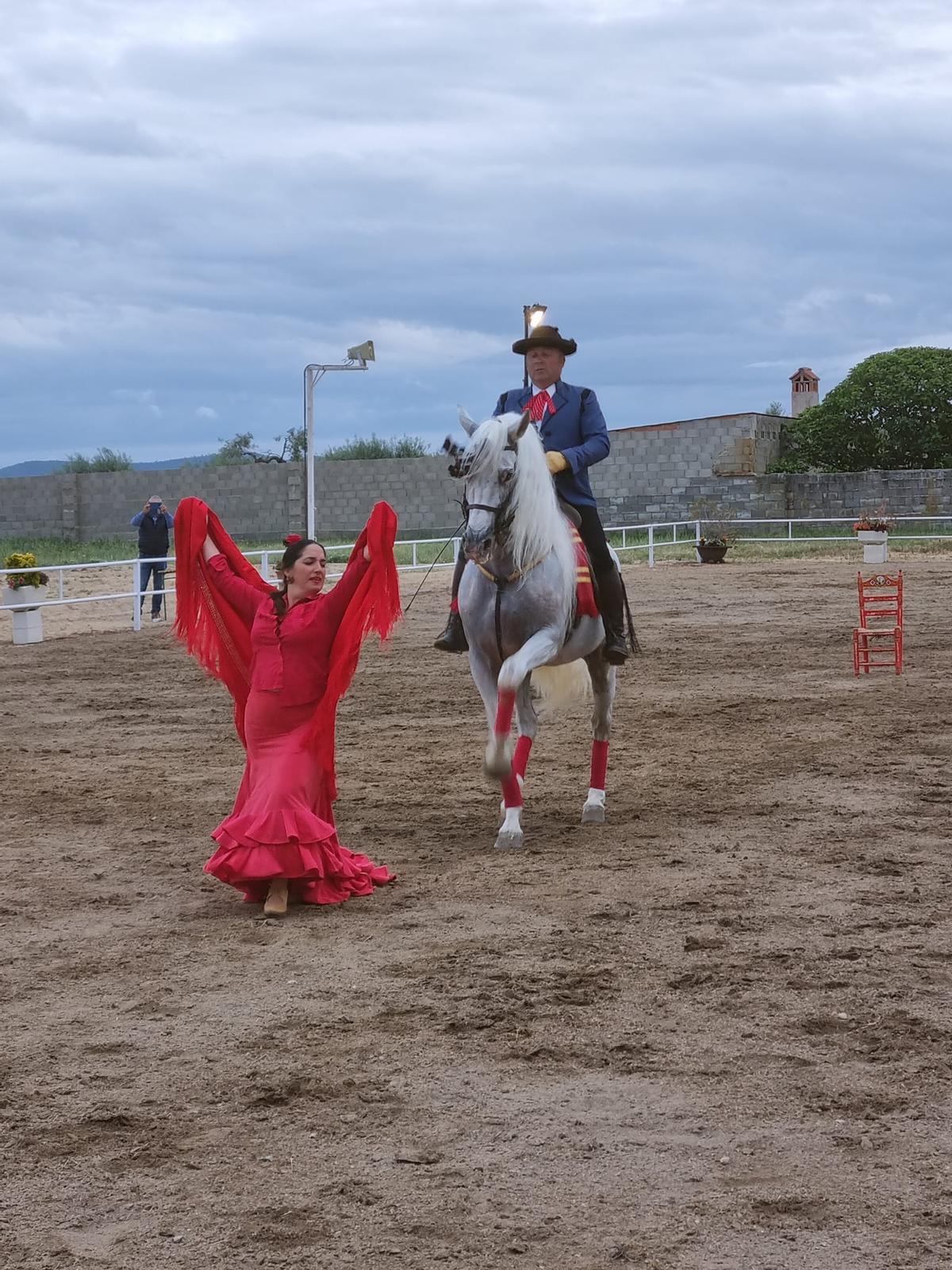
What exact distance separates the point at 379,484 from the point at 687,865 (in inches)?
1518

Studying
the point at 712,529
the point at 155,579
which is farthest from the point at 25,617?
Answer: the point at 712,529

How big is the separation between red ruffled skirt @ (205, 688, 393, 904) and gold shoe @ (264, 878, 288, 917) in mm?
56

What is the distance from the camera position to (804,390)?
1868 inches

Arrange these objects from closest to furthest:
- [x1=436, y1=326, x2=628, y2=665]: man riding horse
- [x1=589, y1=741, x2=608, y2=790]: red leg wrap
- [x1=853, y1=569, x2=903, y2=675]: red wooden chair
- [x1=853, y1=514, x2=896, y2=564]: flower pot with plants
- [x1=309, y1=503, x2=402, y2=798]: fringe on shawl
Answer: [x1=309, y1=503, x2=402, y2=798]: fringe on shawl < [x1=436, y1=326, x2=628, y2=665]: man riding horse < [x1=589, y1=741, x2=608, y2=790]: red leg wrap < [x1=853, y1=569, x2=903, y2=675]: red wooden chair < [x1=853, y1=514, x2=896, y2=564]: flower pot with plants

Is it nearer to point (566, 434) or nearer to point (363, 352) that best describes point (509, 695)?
point (566, 434)

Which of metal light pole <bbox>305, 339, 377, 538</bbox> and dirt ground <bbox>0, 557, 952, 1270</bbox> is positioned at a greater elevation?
metal light pole <bbox>305, 339, 377, 538</bbox>

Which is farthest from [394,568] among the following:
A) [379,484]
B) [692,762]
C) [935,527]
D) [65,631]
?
[379,484]

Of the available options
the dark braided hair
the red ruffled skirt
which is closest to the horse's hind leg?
the red ruffled skirt

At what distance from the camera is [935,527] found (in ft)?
109

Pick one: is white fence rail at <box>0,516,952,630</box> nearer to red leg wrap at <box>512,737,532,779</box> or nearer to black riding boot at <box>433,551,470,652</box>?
black riding boot at <box>433,551,470,652</box>

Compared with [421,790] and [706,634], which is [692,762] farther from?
[706,634]

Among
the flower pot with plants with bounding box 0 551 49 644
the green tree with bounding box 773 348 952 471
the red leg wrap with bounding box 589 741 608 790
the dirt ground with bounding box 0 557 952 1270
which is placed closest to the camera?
the dirt ground with bounding box 0 557 952 1270

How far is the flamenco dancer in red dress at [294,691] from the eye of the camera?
19.1 ft

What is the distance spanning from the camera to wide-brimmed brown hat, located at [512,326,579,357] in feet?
24.4
